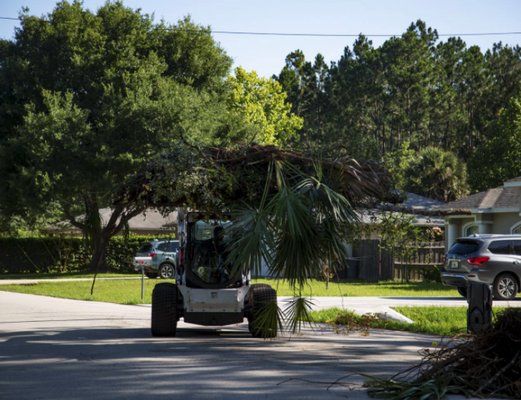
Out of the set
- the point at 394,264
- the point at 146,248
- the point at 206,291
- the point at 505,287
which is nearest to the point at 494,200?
the point at 394,264

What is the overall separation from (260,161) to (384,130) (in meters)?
68.1

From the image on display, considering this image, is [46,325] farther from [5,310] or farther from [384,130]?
[384,130]

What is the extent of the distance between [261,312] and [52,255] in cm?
3591

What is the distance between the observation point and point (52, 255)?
1972 inches

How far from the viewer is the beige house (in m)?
36.0

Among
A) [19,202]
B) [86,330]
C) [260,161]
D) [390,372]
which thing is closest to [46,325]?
[86,330]

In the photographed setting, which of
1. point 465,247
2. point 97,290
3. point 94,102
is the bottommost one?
point 97,290

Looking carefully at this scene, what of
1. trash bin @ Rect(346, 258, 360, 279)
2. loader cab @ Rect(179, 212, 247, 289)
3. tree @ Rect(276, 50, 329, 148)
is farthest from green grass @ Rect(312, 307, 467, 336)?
tree @ Rect(276, 50, 329, 148)

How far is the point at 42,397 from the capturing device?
32.0 feet

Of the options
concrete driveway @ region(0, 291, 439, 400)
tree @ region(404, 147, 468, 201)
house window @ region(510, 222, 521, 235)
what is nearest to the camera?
concrete driveway @ region(0, 291, 439, 400)

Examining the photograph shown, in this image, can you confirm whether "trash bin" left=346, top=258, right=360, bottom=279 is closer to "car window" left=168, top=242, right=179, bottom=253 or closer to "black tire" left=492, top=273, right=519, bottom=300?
"car window" left=168, top=242, right=179, bottom=253

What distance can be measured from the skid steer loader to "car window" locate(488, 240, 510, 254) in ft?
37.9

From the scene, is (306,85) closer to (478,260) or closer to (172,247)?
(172,247)

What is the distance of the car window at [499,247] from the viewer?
26016 mm
